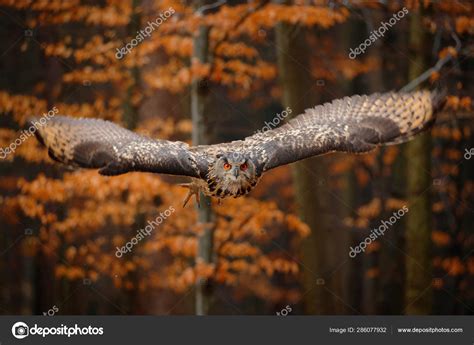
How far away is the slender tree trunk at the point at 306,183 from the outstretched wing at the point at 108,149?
3.80 metres

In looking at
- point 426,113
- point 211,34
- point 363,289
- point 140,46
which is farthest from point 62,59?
point 363,289

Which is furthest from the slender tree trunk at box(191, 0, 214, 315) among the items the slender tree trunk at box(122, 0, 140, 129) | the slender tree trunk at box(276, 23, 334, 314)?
the slender tree trunk at box(276, 23, 334, 314)

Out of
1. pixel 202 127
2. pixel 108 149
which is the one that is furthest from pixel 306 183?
pixel 108 149

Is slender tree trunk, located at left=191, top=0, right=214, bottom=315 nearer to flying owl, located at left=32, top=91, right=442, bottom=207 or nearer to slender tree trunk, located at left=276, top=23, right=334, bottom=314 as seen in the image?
flying owl, located at left=32, top=91, right=442, bottom=207

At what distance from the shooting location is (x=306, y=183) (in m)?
9.61

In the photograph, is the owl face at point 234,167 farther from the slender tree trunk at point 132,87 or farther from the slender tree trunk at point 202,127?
the slender tree trunk at point 132,87

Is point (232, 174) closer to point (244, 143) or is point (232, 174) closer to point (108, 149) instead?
point (244, 143)

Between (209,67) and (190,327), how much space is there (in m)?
2.90

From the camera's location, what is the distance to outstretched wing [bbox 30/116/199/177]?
5.48 metres

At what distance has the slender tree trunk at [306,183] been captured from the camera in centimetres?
957

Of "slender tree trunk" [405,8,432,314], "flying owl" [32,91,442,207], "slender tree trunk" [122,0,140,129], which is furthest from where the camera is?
"slender tree trunk" [122,0,140,129]

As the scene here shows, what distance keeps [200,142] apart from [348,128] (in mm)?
1960

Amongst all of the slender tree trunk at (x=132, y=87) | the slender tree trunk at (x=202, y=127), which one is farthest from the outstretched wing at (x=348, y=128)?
the slender tree trunk at (x=132, y=87)

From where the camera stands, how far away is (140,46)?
8.68 meters
